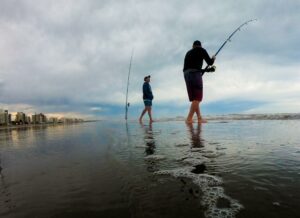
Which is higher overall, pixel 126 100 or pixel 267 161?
pixel 126 100

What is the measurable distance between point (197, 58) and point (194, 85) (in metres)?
1.04

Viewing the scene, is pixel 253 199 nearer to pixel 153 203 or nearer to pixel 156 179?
pixel 153 203

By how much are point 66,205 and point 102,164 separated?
1363 millimetres


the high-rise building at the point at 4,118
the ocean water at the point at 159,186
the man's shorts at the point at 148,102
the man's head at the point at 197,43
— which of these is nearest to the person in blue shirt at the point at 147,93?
the man's shorts at the point at 148,102

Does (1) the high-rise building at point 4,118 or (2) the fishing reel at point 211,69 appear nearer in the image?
(2) the fishing reel at point 211,69

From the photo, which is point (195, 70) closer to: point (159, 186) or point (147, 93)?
point (147, 93)

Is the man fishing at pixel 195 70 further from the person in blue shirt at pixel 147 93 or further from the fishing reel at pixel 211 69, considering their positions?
the person in blue shirt at pixel 147 93

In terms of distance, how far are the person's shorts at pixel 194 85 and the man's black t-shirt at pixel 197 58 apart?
26 cm

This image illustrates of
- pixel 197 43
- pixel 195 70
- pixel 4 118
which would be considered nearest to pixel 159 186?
pixel 195 70

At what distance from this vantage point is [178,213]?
1.72 metres

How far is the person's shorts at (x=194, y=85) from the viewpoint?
34.4 feet

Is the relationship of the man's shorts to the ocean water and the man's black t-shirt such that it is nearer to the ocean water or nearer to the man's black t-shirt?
the man's black t-shirt

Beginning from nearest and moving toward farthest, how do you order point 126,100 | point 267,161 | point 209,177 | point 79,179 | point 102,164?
1. point 209,177
2. point 79,179
3. point 267,161
4. point 102,164
5. point 126,100

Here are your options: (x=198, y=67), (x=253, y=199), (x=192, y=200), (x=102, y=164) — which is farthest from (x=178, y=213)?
(x=198, y=67)
